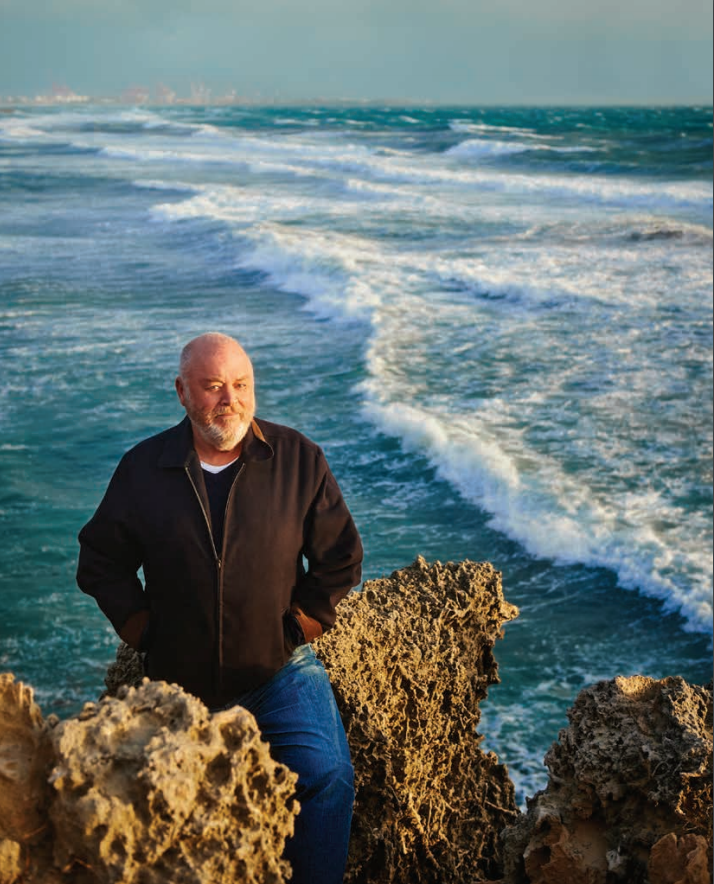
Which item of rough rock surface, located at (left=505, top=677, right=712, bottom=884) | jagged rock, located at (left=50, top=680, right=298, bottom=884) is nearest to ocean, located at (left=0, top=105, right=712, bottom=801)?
rough rock surface, located at (left=505, top=677, right=712, bottom=884)

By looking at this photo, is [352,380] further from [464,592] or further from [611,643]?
[464,592]

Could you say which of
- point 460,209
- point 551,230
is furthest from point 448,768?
point 460,209

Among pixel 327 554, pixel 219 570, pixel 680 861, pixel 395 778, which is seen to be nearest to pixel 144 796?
pixel 219 570

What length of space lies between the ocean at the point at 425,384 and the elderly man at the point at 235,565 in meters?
3.11

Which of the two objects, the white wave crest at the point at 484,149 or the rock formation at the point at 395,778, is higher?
the white wave crest at the point at 484,149

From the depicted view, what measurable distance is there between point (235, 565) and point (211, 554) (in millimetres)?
75

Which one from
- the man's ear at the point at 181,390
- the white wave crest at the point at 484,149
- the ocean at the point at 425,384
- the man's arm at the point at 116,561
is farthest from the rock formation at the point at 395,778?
the white wave crest at the point at 484,149

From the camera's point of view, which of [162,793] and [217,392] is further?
[217,392]

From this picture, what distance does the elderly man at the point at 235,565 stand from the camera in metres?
3.00

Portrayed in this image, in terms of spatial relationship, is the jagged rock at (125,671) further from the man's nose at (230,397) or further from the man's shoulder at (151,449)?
the man's nose at (230,397)

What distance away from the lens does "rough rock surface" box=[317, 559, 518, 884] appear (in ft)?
11.4

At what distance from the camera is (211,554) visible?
3.02m

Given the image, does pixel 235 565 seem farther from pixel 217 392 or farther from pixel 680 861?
pixel 680 861

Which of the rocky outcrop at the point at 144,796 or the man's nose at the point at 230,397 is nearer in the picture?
the rocky outcrop at the point at 144,796
